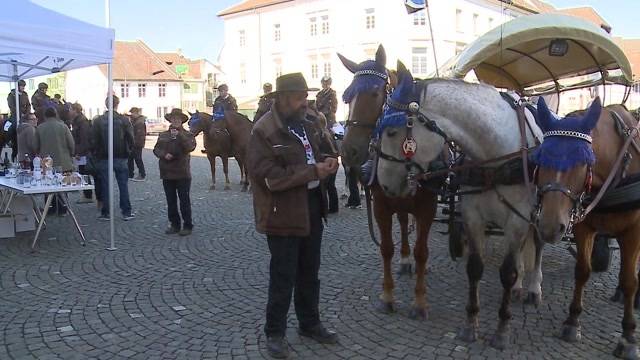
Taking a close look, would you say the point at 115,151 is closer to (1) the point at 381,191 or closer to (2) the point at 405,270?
(2) the point at 405,270

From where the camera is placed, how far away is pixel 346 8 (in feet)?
145

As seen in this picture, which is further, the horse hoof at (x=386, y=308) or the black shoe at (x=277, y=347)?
the horse hoof at (x=386, y=308)

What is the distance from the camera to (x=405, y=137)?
361 centimetres

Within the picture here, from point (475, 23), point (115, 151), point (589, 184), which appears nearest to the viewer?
point (589, 184)

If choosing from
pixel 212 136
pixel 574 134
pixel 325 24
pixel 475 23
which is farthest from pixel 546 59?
pixel 325 24

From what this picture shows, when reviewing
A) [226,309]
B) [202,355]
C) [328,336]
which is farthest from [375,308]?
[202,355]

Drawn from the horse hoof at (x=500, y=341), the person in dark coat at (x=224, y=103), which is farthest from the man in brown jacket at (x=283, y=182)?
the person in dark coat at (x=224, y=103)

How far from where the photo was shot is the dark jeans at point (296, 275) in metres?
3.75

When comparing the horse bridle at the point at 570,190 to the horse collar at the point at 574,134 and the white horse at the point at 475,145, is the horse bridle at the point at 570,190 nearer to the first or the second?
the horse collar at the point at 574,134

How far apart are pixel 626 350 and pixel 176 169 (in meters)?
5.94

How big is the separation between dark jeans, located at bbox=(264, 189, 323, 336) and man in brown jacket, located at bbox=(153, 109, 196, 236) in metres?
4.08

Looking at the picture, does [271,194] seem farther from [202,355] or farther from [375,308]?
[375,308]

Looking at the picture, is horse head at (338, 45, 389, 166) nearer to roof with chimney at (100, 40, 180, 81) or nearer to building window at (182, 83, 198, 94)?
roof with chimney at (100, 40, 180, 81)

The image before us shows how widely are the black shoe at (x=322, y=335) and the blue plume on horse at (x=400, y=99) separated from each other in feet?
5.06
